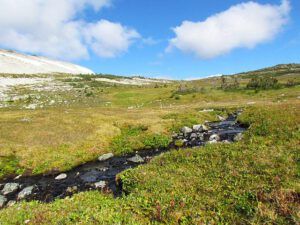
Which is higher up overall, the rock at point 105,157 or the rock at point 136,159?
the rock at point 136,159

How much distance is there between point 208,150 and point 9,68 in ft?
619

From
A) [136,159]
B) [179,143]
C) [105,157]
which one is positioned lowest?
[105,157]

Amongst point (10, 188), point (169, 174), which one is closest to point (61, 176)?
point (10, 188)

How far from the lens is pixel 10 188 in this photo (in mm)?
21469

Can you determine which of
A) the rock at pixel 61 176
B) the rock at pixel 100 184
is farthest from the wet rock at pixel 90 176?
the rock at pixel 61 176

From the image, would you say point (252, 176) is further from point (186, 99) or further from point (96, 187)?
point (186, 99)

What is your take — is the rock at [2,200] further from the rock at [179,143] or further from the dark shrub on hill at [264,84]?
the dark shrub on hill at [264,84]

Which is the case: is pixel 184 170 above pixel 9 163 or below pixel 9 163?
above

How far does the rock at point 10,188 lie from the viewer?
21094 mm

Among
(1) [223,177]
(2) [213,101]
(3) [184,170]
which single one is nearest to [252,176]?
(1) [223,177]

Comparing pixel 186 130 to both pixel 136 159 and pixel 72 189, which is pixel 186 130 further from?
pixel 72 189

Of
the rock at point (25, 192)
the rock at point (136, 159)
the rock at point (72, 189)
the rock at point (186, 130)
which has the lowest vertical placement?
the rock at point (25, 192)

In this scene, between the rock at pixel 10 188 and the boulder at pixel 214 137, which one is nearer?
the rock at pixel 10 188

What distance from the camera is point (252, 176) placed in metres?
14.8
